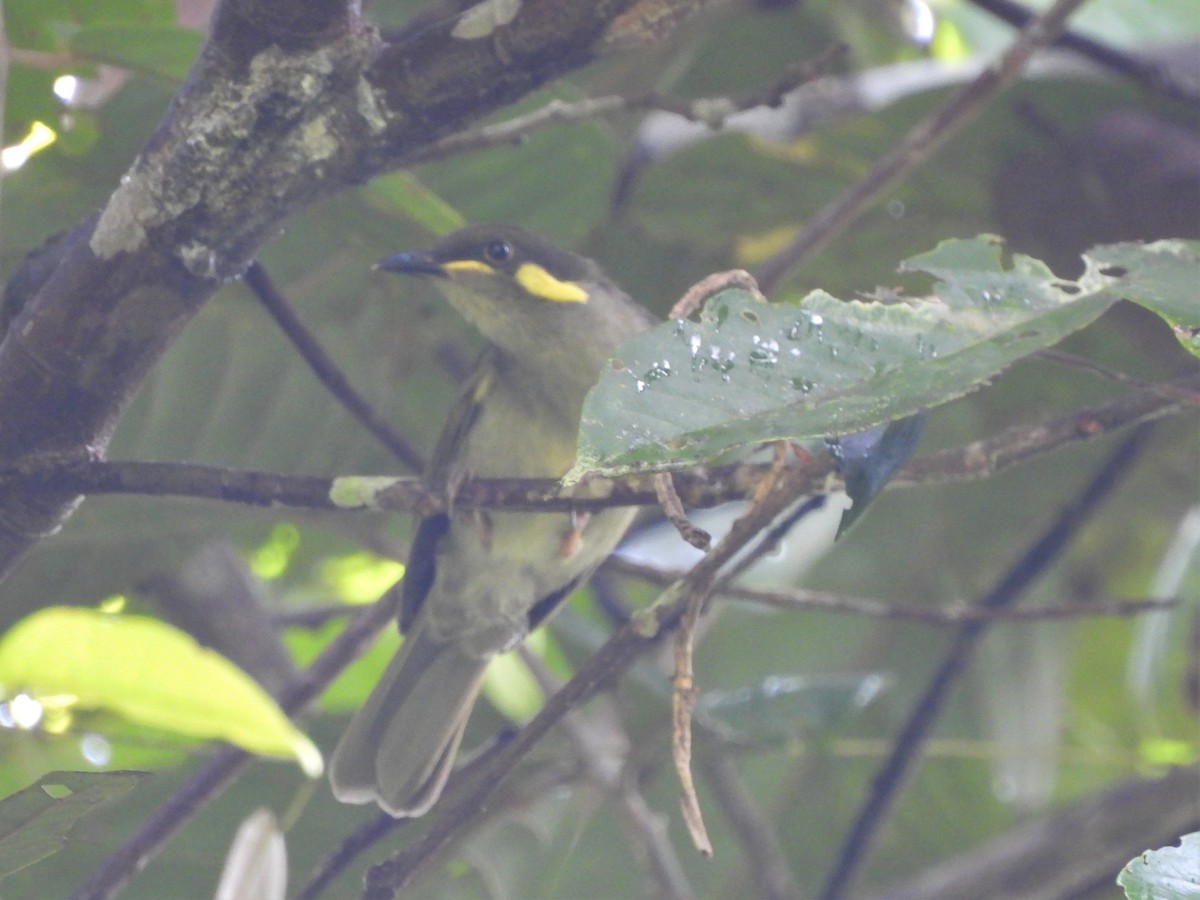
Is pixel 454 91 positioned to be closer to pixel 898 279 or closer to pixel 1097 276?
pixel 1097 276

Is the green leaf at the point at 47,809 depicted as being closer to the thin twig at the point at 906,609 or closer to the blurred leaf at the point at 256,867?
the blurred leaf at the point at 256,867

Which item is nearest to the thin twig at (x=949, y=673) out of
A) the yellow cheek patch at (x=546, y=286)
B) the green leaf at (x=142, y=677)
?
the yellow cheek patch at (x=546, y=286)

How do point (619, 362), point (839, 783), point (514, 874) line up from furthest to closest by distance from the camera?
point (839, 783) < point (514, 874) < point (619, 362)

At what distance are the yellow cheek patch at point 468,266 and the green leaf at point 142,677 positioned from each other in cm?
248

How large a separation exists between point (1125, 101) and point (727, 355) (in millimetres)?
3358

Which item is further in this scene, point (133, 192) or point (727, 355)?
point (133, 192)

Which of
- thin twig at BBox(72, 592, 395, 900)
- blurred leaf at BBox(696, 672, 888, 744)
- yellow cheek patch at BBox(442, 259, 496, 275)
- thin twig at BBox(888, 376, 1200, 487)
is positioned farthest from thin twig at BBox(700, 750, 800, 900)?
thin twig at BBox(888, 376, 1200, 487)

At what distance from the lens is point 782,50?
5441mm

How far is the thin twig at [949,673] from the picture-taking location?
392 centimetres

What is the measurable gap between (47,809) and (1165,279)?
155 cm

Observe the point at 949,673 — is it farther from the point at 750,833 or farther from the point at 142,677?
the point at 142,677

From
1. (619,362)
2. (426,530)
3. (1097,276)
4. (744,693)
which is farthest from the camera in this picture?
(744,693)

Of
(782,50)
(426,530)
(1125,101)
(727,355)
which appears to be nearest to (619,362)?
(727,355)

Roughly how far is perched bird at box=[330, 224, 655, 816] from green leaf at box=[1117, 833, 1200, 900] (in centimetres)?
199
